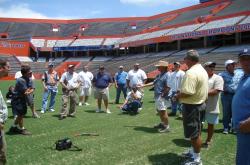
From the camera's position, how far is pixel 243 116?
3557 mm

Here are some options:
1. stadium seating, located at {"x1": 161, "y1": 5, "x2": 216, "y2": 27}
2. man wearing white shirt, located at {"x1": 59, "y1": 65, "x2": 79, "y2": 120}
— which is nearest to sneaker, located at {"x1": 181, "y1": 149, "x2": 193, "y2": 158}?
man wearing white shirt, located at {"x1": 59, "y1": 65, "x2": 79, "y2": 120}

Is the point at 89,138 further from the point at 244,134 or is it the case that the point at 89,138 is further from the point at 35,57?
the point at 35,57

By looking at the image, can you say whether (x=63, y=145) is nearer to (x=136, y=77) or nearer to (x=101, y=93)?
(x=101, y=93)

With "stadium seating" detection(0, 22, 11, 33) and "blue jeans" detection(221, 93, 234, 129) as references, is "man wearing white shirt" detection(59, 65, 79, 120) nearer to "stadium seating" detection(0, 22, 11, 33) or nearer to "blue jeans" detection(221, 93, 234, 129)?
"blue jeans" detection(221, 93, 234, 129)

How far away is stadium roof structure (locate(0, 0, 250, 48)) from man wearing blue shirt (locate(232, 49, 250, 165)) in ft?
100

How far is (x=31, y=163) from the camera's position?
19.6 feet

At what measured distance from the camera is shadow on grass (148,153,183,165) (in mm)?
6086

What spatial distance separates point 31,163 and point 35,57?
2088 inches

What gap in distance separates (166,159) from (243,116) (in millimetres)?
2983

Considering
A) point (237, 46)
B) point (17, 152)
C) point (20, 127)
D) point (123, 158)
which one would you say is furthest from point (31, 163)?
point (237, 46)

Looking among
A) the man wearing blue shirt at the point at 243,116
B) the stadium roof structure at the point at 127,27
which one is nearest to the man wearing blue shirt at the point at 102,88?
the man wearing blue shirt at the point at 243,116

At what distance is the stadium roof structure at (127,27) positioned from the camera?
122 ft

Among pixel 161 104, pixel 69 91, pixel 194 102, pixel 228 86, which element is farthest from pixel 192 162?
pixel 69 91

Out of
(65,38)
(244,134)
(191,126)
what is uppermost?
(65,38)
